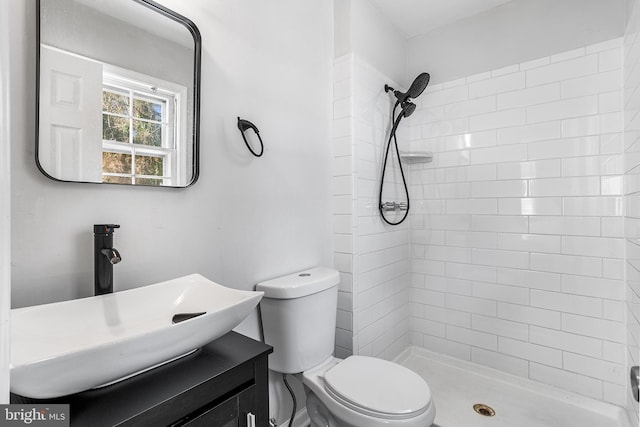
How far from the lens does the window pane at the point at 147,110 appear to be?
1.08 meters

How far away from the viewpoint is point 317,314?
150 cm

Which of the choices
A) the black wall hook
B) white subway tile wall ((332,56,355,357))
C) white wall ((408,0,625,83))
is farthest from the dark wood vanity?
white wall ((408,0,625,83))

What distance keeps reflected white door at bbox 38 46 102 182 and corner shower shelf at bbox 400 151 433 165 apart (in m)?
1.84

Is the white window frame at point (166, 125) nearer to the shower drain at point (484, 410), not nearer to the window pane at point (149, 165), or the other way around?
the window pane at point (149, 165)

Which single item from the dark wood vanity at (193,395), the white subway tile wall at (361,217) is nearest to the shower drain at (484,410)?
the white subway tile wall at (361,217)

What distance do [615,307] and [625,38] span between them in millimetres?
1442

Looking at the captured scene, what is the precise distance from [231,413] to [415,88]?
2021 mm

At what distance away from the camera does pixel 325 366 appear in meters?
1.54

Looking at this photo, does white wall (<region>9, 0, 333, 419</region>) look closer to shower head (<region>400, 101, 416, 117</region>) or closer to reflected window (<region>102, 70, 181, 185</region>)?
reflected window (<region>102, 70, 181, 185</region>)

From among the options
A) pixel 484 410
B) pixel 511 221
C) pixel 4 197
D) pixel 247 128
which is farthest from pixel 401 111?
pixel 4 197

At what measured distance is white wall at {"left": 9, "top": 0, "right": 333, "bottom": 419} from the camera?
87cm

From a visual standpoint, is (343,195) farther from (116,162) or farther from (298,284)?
(116,162)

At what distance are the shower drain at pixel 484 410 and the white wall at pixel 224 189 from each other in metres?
1.19

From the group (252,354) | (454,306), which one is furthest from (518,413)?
(252,354)
